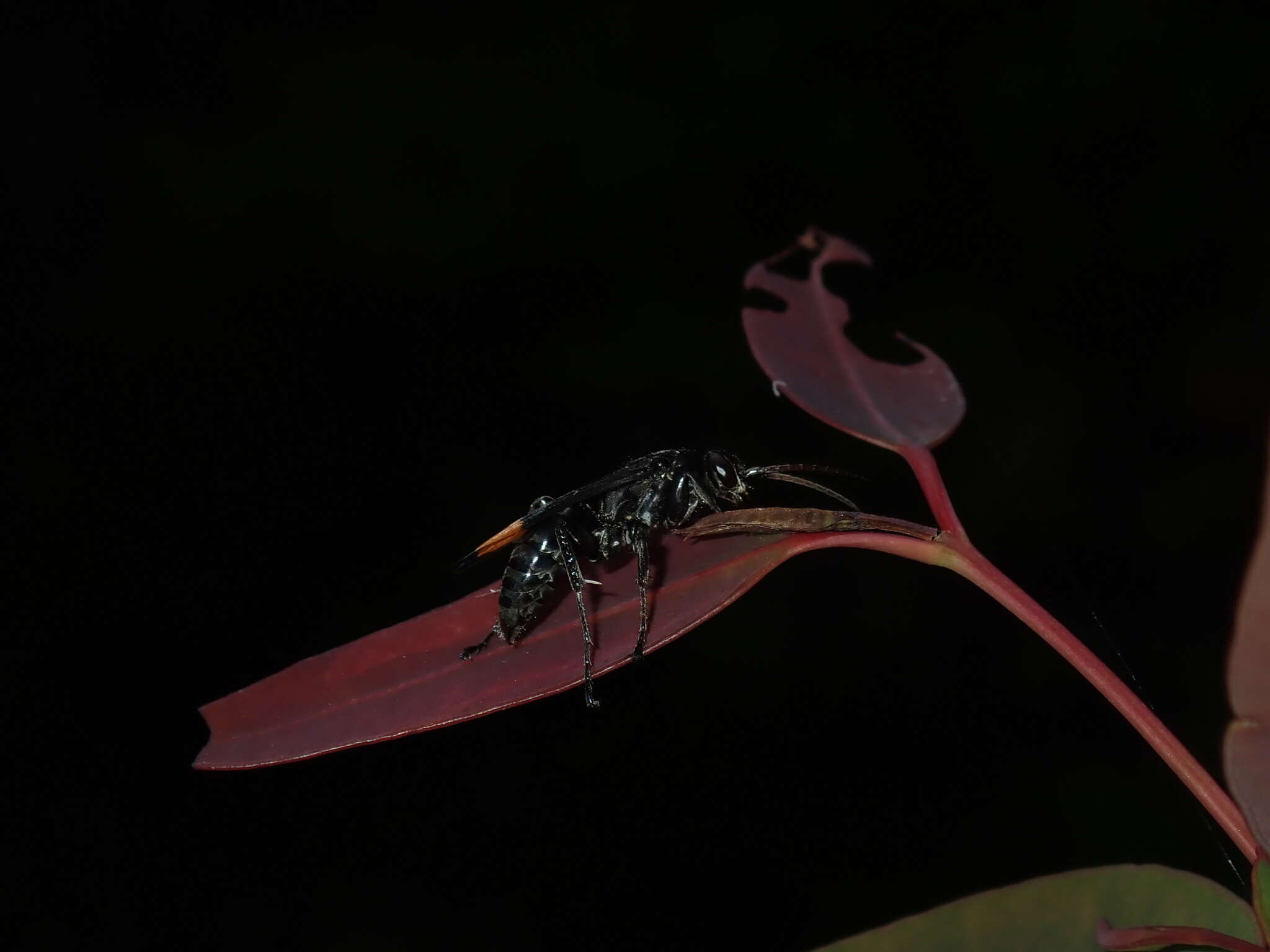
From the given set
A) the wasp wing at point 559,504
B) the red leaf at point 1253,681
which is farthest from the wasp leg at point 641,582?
the red leaf at point 1253,681

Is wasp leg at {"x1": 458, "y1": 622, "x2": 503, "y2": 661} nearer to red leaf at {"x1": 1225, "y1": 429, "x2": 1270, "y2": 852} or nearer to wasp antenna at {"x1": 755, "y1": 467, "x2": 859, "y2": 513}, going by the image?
wasp antenna at {"x1": 755, "y1": 467, "x2": 859, "y2": 513}

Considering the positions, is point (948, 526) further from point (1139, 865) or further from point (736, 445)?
point (736, 445)

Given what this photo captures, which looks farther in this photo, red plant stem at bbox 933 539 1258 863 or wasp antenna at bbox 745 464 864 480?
wasp antenna at bbox 745 464 864 480

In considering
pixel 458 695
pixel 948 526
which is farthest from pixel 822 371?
pixel 458 695

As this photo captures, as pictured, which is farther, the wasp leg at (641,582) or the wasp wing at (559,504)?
the wasp wing at (559,504)

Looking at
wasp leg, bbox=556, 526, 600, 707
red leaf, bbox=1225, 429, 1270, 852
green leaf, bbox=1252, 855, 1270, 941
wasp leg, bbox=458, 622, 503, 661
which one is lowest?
green leaf, bbox=1252, 855, 1270, 941

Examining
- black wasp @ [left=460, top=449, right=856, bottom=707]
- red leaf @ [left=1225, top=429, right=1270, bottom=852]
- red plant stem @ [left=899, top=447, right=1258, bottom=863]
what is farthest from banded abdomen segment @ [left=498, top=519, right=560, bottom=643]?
red leaf @ [left=1225, top=429, right=1270, bottom=852]

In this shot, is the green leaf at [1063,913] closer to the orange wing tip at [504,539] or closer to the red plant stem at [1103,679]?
the red plant stem at [1103,679]

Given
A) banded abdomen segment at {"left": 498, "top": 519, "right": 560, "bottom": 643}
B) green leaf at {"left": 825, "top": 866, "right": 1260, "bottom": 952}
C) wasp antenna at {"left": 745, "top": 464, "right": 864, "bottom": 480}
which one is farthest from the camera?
wasp antenna at {"left": 745, "top": 464, "right": 864, "bottom": 480}
